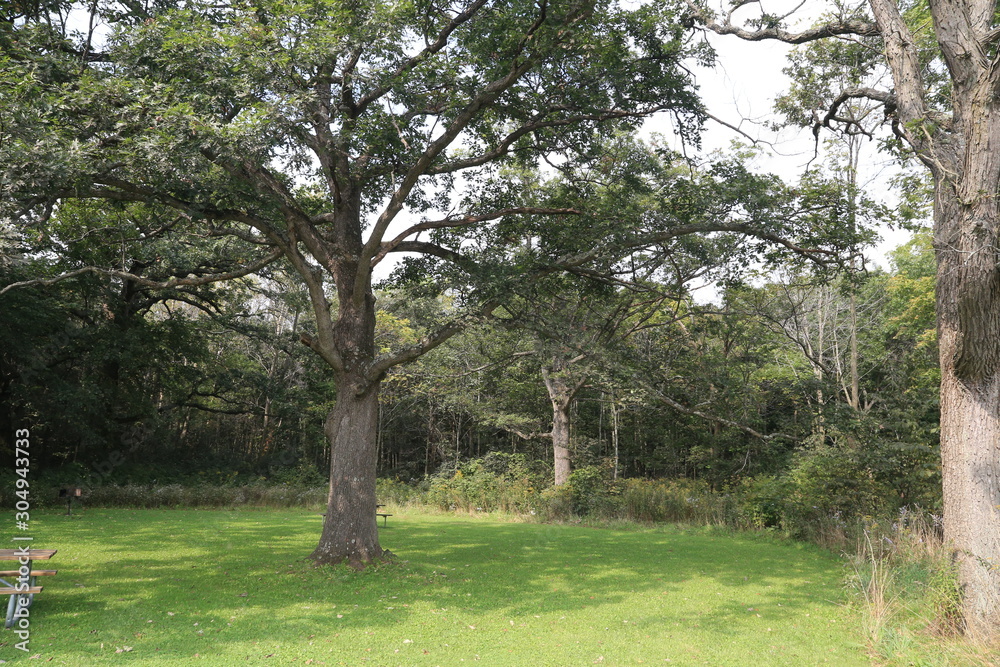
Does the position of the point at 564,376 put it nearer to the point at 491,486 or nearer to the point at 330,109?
the point at 491,486

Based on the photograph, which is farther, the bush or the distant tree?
the bush

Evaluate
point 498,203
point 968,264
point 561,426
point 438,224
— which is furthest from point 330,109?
point 561,426

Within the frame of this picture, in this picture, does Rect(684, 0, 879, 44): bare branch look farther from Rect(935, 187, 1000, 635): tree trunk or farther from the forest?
Rect(935, 187, 1000, 635): tree trunk

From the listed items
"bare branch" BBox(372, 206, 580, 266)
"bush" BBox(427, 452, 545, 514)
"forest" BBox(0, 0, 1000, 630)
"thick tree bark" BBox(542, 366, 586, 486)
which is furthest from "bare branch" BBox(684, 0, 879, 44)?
"bush" BBox(427, 452, 545, 514)

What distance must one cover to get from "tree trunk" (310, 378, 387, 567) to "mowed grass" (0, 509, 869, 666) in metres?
0.38

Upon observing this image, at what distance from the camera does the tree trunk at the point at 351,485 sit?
799cm

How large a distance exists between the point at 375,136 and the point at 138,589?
6015mm

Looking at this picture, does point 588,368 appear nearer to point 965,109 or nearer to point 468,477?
point 468,477

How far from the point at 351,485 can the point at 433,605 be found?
231 cm

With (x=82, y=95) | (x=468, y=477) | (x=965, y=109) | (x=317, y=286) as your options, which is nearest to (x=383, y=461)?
(x=468, y=477)

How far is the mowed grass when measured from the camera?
4898 millimetres

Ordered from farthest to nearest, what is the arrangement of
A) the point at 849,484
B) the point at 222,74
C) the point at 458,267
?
1. the point at 849,484
2. the point at 458,267
3. the point at 222,74

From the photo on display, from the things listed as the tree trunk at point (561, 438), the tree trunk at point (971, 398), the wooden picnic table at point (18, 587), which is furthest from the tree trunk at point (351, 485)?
the tree trunk at point (561, 438)

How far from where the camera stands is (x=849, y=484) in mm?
11211
